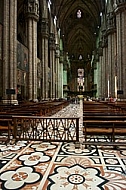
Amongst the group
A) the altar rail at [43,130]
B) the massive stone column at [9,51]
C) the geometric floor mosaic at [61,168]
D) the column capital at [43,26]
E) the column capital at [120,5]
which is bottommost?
the geometric floor mosaic at [61,168]

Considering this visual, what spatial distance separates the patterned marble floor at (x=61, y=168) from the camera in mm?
2986

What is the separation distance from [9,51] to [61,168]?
40.0 ft

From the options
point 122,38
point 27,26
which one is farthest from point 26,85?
point 122,38

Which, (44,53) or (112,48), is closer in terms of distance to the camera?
(112,48)

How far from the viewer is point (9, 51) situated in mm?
14188

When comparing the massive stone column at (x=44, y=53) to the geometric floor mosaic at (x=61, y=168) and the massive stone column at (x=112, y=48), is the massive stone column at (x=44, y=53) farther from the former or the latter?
the geometric floor mosaic at (x=61, y=168)

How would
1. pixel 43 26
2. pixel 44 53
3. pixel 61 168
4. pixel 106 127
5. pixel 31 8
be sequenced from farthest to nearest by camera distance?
pixel 44 53, pixel 43 26, pixel 31 8, pixel 106 127, pixel 61 168

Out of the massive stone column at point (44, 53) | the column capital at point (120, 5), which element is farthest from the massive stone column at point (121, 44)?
the massive stone column at point (44, 53)

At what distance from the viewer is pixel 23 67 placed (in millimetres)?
18531

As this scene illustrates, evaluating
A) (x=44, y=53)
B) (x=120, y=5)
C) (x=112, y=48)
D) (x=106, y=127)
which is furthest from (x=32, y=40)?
(x=106, y=127)

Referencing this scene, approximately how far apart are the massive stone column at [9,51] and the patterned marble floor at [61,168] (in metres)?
9.30

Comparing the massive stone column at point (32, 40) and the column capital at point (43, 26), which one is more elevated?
the column capital at point (43, 26)

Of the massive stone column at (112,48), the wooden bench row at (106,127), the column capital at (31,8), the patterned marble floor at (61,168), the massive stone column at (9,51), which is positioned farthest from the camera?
the massive stone column at (112,48)

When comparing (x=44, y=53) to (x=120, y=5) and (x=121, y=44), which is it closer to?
(x=121, y=44)
